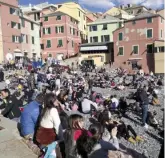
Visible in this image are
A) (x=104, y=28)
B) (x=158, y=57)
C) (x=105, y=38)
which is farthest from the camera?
(x=104, y=28)

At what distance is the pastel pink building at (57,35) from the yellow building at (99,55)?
13.4 feet

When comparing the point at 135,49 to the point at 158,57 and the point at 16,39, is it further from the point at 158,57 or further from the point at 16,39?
the point at 16,39

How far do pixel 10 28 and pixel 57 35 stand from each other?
38.5ft

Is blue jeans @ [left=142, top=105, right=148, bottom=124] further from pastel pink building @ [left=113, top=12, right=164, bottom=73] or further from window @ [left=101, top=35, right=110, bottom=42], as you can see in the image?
window @ [left=101, top=35, right=110, bottom=42]

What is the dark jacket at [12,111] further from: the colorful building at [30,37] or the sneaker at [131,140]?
the colorful building at [30,37]

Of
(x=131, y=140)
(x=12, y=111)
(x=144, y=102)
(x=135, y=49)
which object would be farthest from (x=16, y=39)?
(x=131, y=140)

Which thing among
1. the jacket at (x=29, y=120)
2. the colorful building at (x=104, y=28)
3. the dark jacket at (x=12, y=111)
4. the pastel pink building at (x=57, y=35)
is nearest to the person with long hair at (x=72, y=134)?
the jacket at (x=29, y=120)

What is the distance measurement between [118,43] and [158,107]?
109 ft

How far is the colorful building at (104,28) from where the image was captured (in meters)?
55.8

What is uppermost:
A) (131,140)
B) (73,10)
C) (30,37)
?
(73,10)

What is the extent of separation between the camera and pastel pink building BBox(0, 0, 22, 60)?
144ft

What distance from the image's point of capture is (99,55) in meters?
51.7

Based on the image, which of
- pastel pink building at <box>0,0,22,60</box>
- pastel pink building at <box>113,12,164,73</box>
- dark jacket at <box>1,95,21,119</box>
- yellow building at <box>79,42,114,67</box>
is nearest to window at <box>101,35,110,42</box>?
yellow building at <box>79,42,114,67</box>

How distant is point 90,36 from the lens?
2250 inches
